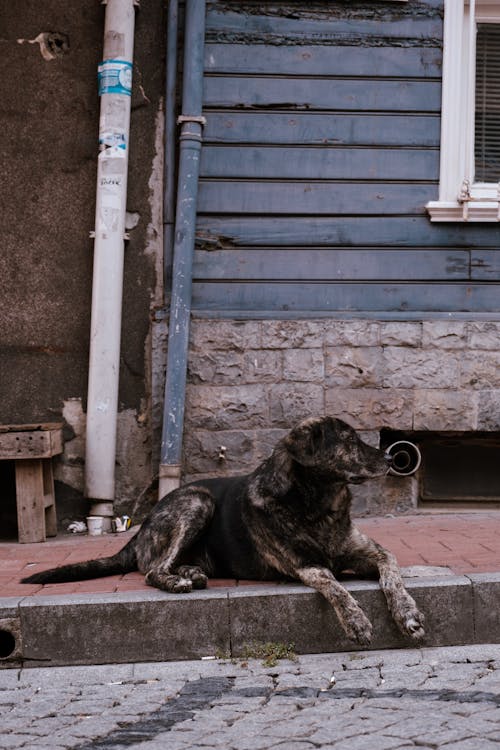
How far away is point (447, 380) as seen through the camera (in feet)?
25.6

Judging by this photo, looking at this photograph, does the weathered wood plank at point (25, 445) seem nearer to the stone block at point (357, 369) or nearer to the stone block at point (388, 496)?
the stone block at point (357, 369)

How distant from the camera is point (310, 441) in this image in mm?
5246

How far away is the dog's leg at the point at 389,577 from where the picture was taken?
15.6 feet

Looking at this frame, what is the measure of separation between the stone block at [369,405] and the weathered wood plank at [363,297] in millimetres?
599

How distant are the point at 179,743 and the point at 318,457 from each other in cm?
199

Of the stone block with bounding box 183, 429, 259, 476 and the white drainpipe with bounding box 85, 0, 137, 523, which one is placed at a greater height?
the white drainpipe with bounding box 85, 0, 137, 523

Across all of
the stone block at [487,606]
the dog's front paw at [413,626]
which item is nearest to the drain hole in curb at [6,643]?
the dog's front paw at [413,626]

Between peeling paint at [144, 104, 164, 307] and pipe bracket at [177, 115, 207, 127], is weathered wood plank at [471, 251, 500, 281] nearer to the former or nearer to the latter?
pipe bracket at [177, 115, 207, 127]

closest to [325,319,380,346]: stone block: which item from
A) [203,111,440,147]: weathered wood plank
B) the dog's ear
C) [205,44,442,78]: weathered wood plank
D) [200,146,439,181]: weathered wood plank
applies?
[200,146,439,181]: weathered wood plank

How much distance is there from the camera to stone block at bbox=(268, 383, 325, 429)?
25.5 feet

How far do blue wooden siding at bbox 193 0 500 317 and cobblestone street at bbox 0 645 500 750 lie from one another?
3620 mm

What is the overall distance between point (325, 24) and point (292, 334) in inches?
89.3

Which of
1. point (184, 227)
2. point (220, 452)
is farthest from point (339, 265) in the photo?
point (220, 452)

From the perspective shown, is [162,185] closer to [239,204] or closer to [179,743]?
[239,204]
